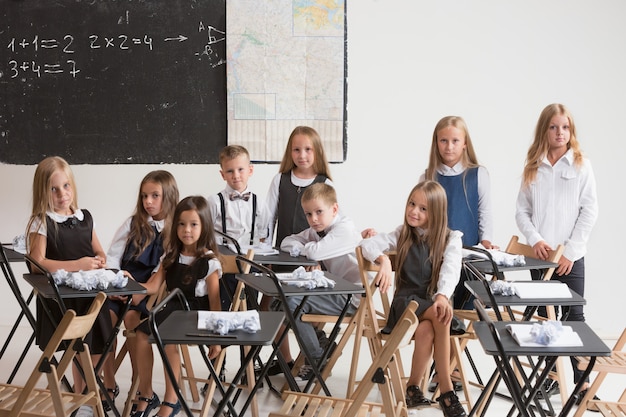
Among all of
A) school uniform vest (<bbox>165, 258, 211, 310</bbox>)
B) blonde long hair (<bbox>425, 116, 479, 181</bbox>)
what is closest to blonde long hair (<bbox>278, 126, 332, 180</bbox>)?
blonde long hair (<bbox>425, 116, 479, 181</bbox>)

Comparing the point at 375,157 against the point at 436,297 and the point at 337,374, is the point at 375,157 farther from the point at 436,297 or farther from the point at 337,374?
the point at 436,297

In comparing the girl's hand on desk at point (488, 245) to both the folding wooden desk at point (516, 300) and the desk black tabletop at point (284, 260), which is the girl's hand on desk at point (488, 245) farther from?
the desk black tabletop at point (284, 260)

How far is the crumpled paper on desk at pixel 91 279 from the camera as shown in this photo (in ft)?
11.0

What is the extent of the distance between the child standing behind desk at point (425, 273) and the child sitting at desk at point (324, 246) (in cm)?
25

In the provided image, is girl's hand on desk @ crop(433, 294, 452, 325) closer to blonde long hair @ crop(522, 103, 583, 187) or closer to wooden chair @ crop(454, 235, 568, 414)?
wooden chair @ crop(454, 235, 568, 414)

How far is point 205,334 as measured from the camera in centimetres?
270

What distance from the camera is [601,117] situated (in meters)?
5.61

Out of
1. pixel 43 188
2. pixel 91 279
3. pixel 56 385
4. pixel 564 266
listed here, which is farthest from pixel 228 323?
pixel 564 266

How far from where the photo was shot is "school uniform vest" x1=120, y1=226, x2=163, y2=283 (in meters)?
4.12

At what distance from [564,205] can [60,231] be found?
2.56 metres

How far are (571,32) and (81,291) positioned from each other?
3775mm

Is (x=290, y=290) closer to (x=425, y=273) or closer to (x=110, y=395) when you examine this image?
(x=425, y=273)

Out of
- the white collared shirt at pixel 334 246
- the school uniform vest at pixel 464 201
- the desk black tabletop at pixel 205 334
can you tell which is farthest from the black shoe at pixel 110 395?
the school uniform vest at pixel 464 201

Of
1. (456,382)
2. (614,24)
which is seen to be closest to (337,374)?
(456,382)
